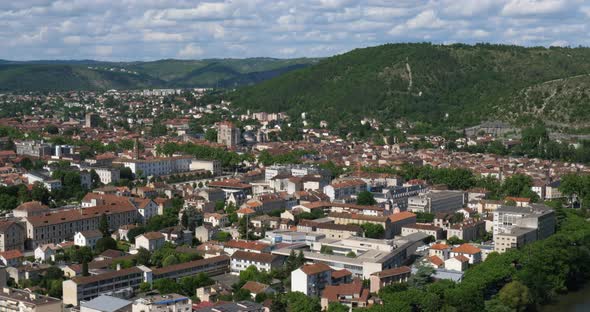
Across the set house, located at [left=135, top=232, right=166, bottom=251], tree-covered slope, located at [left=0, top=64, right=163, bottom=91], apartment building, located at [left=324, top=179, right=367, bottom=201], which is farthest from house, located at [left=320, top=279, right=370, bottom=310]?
tree-covered slope, located at [left=0, top=64, right=163, bottom=91]

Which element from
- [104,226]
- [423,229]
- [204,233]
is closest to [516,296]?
[423,229]

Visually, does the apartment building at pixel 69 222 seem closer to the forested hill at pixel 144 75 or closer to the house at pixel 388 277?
the house at pixel 388 277

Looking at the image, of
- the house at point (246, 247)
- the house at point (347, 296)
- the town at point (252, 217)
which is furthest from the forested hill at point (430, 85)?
the house at point (347, 296)

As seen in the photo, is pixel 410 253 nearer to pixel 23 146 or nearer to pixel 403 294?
pixel 403 294

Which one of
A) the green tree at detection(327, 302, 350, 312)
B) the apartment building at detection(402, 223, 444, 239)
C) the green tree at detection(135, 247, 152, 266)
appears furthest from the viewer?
the apartment building at detection(402, 223, 444, 239)

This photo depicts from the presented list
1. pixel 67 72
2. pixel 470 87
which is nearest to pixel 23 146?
pixel 470 87

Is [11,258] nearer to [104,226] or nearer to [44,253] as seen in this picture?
[44,253]

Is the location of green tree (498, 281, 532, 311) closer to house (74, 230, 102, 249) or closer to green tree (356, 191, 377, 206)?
green tree (356, 191, 377, 206)
